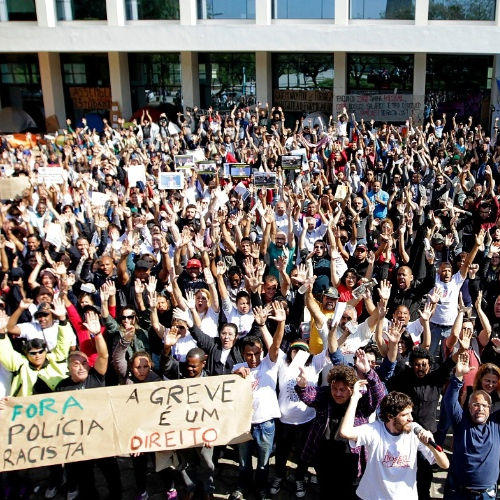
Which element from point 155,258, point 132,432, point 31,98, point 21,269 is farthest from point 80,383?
point 31,98

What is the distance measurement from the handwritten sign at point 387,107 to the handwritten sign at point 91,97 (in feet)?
Answer: 27.9

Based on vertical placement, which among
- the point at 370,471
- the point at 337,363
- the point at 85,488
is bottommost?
the point at 85,488

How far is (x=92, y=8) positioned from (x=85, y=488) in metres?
17.8

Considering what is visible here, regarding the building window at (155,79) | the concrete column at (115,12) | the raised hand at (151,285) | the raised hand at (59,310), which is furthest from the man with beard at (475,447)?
the building window at (155,79)

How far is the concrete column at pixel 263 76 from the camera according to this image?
751 inches

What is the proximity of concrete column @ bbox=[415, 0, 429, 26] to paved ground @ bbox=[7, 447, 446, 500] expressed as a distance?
48.9 ft

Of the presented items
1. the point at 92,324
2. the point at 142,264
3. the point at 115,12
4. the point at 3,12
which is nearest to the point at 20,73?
the point at 3,12

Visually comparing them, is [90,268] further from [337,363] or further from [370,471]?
[370,471]

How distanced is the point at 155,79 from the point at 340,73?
6.48 meters

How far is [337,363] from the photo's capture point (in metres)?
4.59

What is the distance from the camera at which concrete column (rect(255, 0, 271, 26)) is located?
17.5 metres

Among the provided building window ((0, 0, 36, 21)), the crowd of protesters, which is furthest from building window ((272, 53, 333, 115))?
the crowd of protesters

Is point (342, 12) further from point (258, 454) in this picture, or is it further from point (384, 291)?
point (258, 454)

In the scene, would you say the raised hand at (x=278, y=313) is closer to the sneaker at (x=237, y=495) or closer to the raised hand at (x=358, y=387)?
the raised hand at (x=358, y=387)
